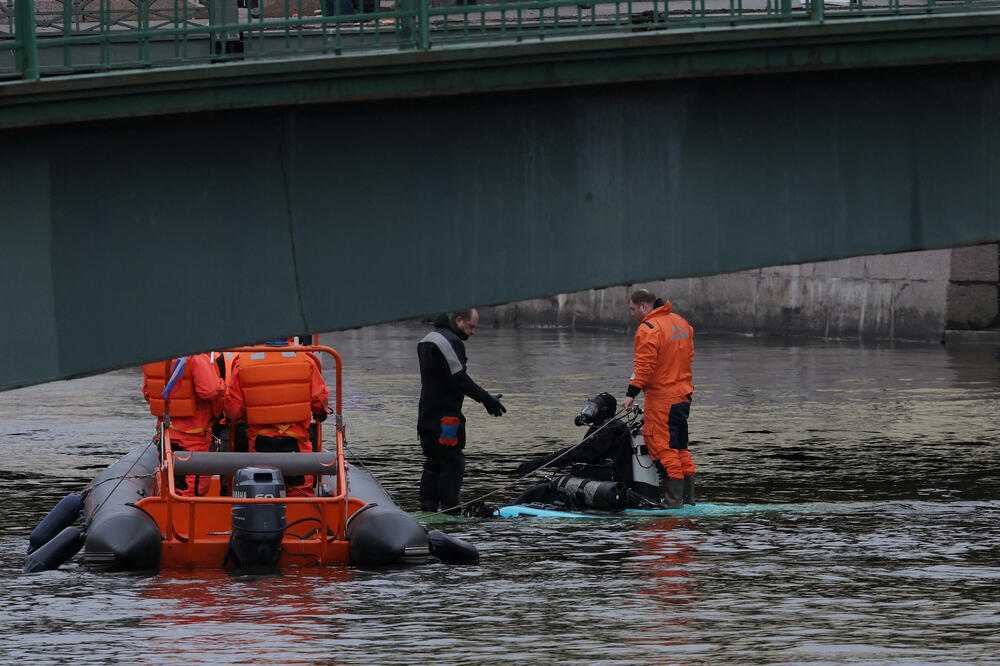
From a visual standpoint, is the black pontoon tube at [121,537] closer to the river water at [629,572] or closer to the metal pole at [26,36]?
the river water at [629,572]

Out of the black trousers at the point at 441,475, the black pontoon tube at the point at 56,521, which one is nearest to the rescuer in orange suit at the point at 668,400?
the black trousers at the point at 441,475

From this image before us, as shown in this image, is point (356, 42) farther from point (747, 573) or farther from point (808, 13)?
point (747, 573)

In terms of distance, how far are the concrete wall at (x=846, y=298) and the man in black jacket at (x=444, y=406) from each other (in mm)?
15454

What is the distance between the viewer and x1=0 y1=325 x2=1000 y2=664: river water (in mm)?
10242

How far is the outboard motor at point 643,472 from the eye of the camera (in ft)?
51.3

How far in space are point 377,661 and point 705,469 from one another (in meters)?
9.13

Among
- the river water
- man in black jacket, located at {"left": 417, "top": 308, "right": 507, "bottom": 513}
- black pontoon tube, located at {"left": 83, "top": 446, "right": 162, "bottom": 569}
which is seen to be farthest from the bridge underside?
man in black jacket, located at {"left": 417, "top": 308, "right": 507, "bottom": 513}

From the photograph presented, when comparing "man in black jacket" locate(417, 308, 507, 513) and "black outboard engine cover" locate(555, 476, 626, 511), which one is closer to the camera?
"black outboard engine cover" locate(555, 476, 626, 511)

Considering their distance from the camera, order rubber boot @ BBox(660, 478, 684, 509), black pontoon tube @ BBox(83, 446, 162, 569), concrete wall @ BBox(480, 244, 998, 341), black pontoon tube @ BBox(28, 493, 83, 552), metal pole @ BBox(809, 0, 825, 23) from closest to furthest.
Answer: metal pole @ BBox(809, 0, 825, 23) → black pontoon tube @ BBox(83, 446, 162, 569) → black pontoon tube @ BBox(28, 493, 83, 552) → rubber boot @ BBox(660, 478, 684, 509) → concrete wall @ BBox(480, 244, 998, 341)

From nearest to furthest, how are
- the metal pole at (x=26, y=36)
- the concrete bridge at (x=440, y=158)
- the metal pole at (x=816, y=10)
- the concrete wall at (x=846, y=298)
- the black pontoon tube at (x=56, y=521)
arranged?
1. the metal pole at (x=26, y=36)
2. the concrete bridge at (x=440, y=158)
3. the metal pole at (x=816, y=10)
4. the black pontoon tube at (x=56, y=521)
5. the concrete wall at (x=846, y=298)

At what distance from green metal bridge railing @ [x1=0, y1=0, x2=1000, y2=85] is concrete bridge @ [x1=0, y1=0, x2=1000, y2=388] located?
3 cm

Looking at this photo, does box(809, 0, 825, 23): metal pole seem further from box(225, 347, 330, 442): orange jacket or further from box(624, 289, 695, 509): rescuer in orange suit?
box(225, 347, 330, 442): orange jacket

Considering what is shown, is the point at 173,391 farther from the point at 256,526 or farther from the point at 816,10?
the point at 816,10

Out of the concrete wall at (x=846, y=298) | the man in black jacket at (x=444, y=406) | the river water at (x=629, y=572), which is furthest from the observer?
the concrete wall at (x=846, y=298)
